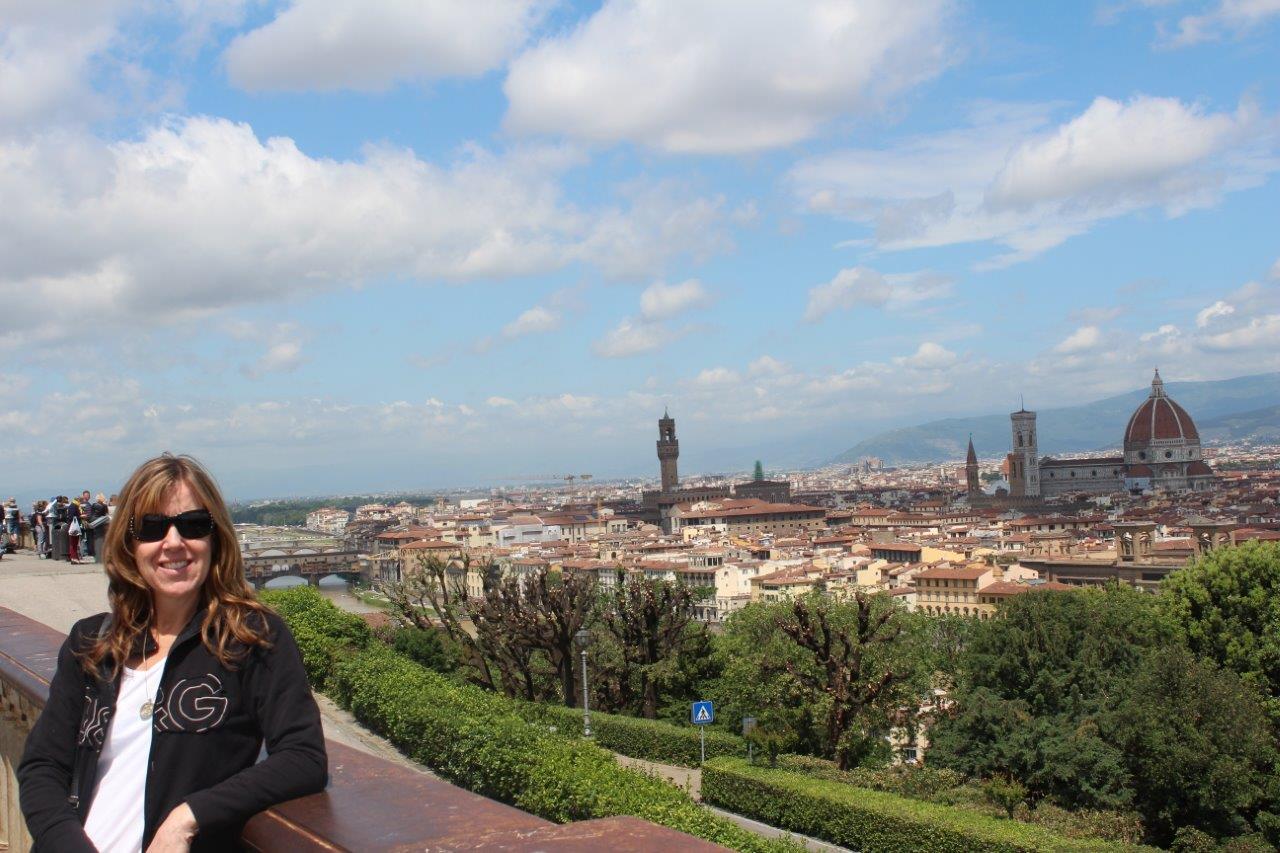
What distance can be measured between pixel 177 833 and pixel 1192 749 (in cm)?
1626

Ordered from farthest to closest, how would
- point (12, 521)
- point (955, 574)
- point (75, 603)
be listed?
1. point (955, 574)
2. point (12, 521)
3. point (75, 603)

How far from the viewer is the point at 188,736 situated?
1.95 m

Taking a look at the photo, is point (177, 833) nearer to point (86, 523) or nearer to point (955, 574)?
point (86, 523)

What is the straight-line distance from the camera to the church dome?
4759 inches

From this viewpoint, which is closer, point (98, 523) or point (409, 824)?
point (409, 824)

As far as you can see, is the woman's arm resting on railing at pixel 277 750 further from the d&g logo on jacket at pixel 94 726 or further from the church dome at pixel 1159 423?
the church dome at pixel 1159 423

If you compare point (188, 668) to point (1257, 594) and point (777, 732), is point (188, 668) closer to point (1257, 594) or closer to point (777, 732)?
point (777, 732)

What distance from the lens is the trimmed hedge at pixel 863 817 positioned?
1188 centimetres

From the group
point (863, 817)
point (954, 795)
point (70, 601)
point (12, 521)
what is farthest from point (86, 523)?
point (954, 795)

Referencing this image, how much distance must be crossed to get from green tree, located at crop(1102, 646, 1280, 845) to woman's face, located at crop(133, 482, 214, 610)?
52.3ft

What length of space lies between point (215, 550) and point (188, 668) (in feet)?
0.86

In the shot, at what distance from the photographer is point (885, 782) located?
586 inches

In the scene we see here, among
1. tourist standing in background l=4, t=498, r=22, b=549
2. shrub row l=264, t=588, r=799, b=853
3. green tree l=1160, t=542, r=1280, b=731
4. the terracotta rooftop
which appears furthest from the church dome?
shrub row l=264, t=588, r=799, b=853

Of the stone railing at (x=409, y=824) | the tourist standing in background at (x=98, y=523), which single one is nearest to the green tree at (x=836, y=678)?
the tourist standing in background at (x=98, y=523)
